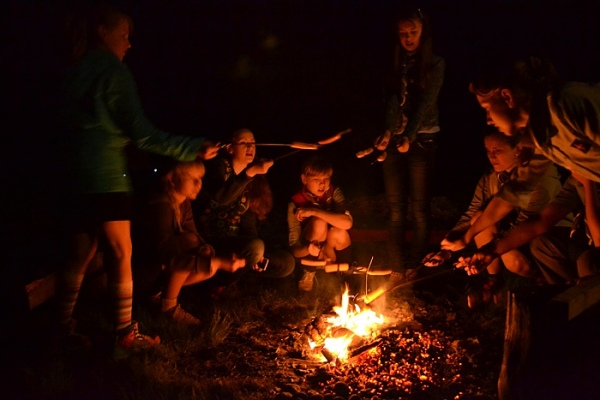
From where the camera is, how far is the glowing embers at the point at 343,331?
400 centimetres

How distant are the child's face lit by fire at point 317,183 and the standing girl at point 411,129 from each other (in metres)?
0.54

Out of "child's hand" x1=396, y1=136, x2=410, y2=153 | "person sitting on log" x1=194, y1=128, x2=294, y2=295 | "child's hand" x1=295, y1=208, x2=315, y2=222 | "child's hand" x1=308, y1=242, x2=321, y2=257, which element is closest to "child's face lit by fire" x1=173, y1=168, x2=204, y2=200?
"person sitting on log" x1=194, y1=128, x2=294, y2=295

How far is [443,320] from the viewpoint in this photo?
460 centimetres

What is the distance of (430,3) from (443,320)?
9.46m

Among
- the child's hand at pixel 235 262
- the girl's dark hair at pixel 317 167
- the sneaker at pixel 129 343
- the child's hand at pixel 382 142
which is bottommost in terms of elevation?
the sneaker at pixel 129 343

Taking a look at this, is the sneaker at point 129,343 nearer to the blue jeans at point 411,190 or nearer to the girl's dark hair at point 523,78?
the blue jeans at point 411,190

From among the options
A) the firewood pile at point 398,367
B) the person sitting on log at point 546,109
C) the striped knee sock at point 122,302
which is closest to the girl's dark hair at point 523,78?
the person sitting on log at point 546,109

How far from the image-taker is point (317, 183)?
16.8 ft

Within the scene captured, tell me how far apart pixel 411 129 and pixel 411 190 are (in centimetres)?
55

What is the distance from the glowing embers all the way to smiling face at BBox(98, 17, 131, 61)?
2326 mm

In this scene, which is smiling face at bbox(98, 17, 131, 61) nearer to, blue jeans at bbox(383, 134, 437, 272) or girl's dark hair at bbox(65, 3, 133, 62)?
girl's dark hair at bbox(65, 3, 133, 62)

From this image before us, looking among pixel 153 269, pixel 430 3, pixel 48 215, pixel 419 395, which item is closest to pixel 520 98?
pixel 419 395

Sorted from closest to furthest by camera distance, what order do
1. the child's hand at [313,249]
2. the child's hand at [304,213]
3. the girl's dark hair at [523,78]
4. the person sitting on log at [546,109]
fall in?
the person sitting on log at [546,109] < the girl's dark hair at [523,78] < the child's hand at [304,213] < the child's hand at [313,249]

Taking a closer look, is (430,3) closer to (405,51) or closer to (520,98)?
(405,51)
